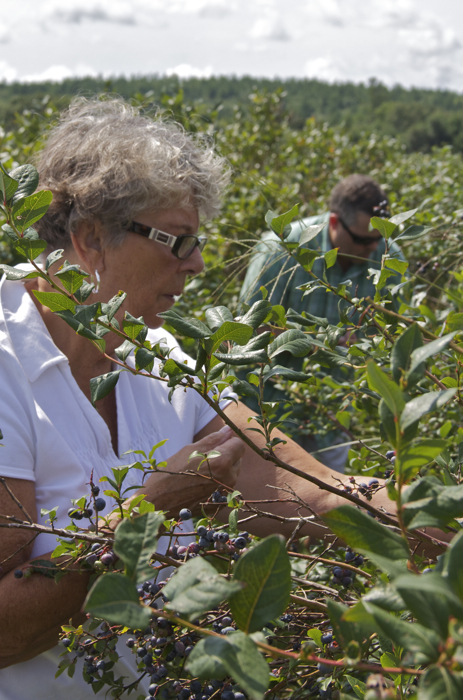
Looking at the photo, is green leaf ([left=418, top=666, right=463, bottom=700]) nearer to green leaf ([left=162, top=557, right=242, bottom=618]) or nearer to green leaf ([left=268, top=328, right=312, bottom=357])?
green leaf ([left=162, top=557, right=242, bottom=618])

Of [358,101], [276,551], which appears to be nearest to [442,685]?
[276,551]

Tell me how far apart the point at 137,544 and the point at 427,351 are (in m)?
0.29

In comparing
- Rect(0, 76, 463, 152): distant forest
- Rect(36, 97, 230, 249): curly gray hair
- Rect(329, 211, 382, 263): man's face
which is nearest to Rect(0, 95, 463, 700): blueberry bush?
Rect(36, 97, 230, 249): curly gray hair

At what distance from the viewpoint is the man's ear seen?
1.60 m

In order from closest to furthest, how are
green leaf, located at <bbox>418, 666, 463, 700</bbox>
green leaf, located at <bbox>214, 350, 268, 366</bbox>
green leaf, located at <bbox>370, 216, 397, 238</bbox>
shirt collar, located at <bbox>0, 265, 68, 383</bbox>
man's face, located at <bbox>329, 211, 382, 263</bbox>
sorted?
green leaf, located at <bbox>418, 666, 463, 700</bbox>
green leaf, located at <bbox>214, 350, 268, 366</bbox>
green leaf, located at <bbox>370, 216, 397, 238</bbox>
shirt collar, located at <bbox>0, 265, 68, 383</bbox>
man's face, located at <bbox>329, 211, 382, 263</bbox>

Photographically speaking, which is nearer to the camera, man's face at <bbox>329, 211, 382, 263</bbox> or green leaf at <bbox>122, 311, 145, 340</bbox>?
green leaf at <bbox>122, 311, 145, 340</bbox>

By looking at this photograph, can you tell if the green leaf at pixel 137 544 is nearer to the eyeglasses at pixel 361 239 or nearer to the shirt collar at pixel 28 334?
the shirt collar at pixel 28 334

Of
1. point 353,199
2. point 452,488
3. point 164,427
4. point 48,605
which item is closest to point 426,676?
point 452,488

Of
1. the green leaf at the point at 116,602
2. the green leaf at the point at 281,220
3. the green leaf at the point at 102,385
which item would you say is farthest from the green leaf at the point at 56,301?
the green leaf at the point at 116,602

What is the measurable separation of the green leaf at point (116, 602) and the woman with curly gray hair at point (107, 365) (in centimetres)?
78

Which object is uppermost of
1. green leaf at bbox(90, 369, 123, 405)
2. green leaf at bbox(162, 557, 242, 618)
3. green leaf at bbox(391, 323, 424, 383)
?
green leaf at bbox(391, 323, 424, 383)

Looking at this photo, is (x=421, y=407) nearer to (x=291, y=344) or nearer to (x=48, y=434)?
(x=291, y=344)

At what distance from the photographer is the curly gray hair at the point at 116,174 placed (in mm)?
Result: 1592

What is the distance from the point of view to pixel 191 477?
1.21 metres
